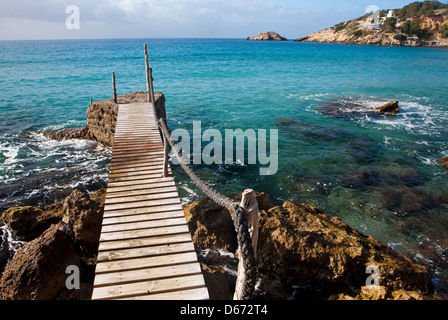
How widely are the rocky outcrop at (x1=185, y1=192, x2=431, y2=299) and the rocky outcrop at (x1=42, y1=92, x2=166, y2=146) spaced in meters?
10.3

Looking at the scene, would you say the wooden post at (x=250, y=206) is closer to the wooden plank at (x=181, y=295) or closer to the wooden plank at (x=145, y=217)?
→ the wooden plank at (x=181, y=295)

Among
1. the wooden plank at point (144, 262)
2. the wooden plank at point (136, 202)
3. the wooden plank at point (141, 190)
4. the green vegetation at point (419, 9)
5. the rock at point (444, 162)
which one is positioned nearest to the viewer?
the wooden plank at point (144, 262)

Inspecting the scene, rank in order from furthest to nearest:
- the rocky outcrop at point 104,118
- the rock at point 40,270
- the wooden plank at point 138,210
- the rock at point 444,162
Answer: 1. the rocky outcrop at point 104,118
2. the rock at point 444,162
3. the wooden plank at point 138,210
4. the rock at point 40,270

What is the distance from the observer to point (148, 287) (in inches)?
173

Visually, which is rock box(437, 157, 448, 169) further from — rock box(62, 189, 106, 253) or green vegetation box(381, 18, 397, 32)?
green vegetation box(381, 18, 397, 32)

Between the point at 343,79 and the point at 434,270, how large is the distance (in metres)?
34.9

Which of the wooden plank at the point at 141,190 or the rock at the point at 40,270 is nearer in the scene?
the rock at the point at 40,270

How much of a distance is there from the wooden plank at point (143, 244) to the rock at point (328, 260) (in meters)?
2.16

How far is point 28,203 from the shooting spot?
10.3 m

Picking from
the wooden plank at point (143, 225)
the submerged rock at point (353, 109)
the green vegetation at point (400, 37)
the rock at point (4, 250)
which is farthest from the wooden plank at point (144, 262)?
the green vegetation at point (400, 37)

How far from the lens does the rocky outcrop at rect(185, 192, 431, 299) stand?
19.3 ft

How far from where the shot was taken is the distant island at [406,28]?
92562 millimetres

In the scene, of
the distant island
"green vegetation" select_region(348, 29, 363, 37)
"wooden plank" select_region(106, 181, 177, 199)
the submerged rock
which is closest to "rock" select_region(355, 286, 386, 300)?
"wooden plank" select_region(106, 181, 177, 199)

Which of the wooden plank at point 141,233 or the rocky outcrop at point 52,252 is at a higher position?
the wooden plank at point 141,233
